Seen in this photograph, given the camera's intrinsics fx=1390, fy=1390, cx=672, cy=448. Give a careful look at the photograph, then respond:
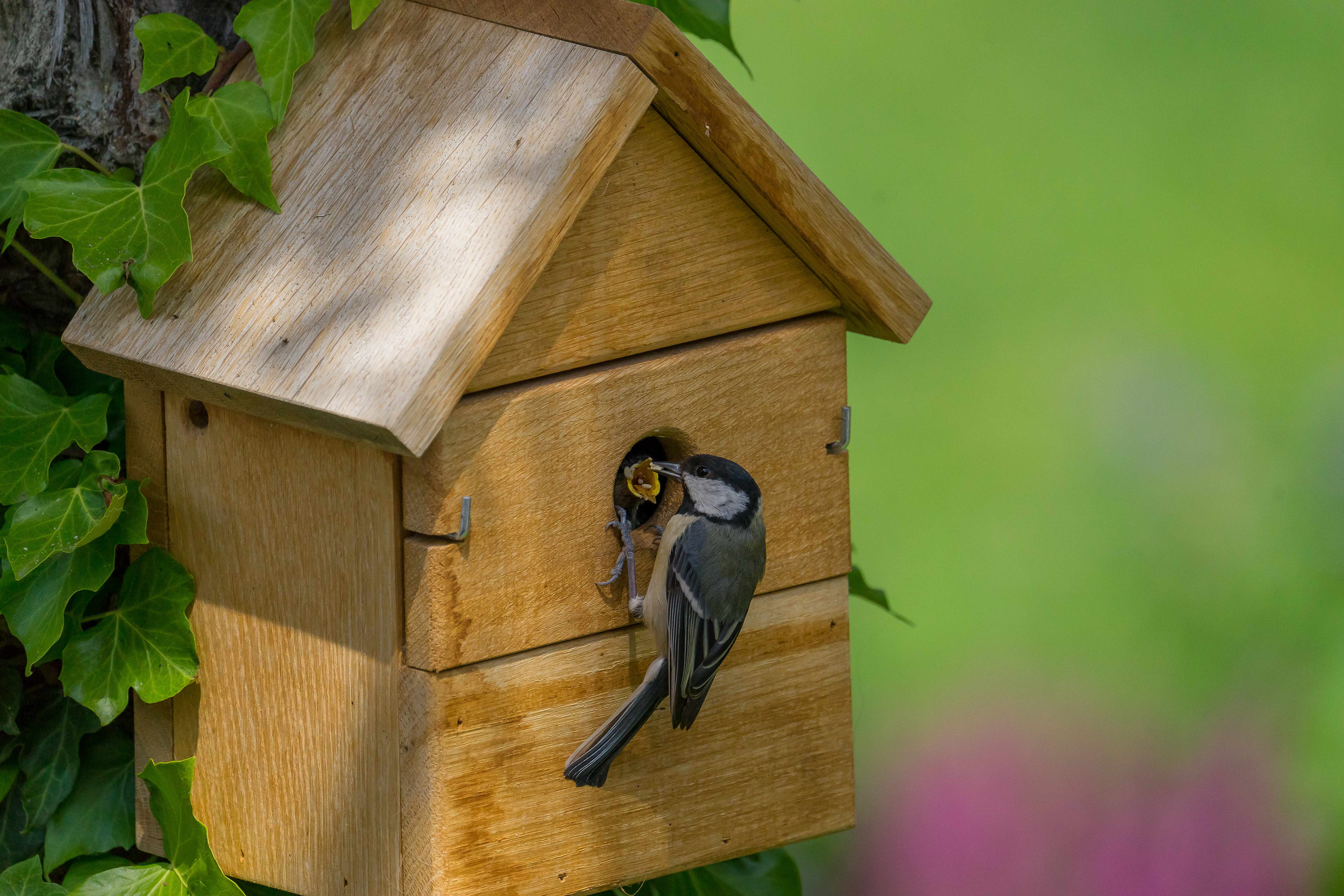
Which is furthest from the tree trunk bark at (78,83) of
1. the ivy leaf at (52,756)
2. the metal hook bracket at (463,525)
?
the metal hook bracket at (463,525)

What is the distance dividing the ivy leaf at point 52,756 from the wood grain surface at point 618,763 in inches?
23.7

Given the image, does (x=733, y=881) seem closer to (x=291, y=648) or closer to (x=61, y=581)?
(x=291, y=648)

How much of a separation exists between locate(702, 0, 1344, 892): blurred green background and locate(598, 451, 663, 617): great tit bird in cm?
250

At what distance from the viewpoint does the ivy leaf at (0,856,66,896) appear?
1778 mm

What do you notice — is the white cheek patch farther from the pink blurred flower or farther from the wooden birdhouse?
the pink blurred flower

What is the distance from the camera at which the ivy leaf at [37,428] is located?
1.67 meters

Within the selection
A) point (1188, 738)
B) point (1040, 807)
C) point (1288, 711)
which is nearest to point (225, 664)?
point (1040, 807)

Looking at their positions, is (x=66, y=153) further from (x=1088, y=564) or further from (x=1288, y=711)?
(x=1288, y=711)

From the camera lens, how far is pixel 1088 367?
4.65 m

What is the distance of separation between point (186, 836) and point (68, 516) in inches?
16.4

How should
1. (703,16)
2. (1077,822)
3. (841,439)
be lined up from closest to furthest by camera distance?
1. (841,439)
2. (703,16)
3. (1077,822)

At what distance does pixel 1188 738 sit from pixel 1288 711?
0.37m

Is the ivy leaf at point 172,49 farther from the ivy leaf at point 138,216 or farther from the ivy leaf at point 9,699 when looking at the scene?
the ivy leaf at point 9,699

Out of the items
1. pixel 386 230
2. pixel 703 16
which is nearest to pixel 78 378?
pixel 386 230
